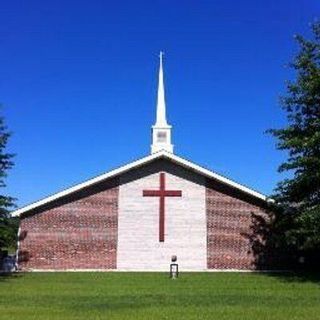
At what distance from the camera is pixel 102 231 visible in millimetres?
32562

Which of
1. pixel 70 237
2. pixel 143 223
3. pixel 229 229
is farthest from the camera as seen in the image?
pixel 229 229

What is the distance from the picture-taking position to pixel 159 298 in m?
18.3

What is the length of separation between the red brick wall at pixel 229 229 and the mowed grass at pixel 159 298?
6762mm

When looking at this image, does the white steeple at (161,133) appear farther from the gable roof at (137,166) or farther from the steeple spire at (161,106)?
the gable roof at (137,166)

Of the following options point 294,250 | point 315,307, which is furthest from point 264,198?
point 315,307

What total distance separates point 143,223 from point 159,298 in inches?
569

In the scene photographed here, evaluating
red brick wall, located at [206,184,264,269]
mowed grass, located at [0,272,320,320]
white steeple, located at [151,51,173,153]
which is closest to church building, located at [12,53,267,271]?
red brick wall, located at [206,184,264,269]

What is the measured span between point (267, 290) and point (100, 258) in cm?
1314

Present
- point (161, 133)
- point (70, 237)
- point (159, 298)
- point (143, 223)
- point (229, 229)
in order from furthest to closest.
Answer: point (161, 133) → point (229, 229) → point (143, 223) → point (70, 237) → point (159, 298)

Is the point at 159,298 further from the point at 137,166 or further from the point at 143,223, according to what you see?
the point at 137,166

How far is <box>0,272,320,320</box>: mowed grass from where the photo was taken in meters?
14.9

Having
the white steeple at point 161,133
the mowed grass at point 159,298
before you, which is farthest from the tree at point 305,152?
the white steeple at point 161,133

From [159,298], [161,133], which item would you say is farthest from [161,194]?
[159,298]

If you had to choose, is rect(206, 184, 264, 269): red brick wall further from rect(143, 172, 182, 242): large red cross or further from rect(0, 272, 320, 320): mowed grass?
rect(0, 272, 320, 320): mowed grass
